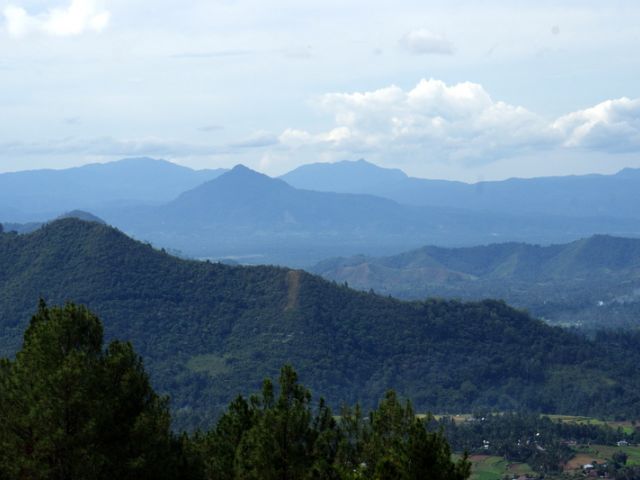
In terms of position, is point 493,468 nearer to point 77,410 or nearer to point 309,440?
point 309,440

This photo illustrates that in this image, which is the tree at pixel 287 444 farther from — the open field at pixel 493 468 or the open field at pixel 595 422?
the open field at pixel 595 422

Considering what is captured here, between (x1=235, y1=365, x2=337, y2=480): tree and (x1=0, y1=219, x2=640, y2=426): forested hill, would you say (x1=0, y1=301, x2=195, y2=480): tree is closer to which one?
(x1=235, y1=365, x2=337, y2=480): tree

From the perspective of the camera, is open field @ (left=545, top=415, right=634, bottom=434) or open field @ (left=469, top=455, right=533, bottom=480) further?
open field @ (left=545, top=415, right=634, bottom=434)

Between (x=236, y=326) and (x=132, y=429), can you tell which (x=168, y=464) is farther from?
(x=236, y=326)

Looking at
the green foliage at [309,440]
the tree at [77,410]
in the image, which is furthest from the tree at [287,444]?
the tree at [77,410]

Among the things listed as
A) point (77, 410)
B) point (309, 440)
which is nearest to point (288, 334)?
point (309, 440)

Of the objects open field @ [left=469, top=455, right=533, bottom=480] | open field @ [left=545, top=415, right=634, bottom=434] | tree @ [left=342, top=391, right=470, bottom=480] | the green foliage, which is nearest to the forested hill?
open field @ [left=545, top=415, right=634, bottom=434]
